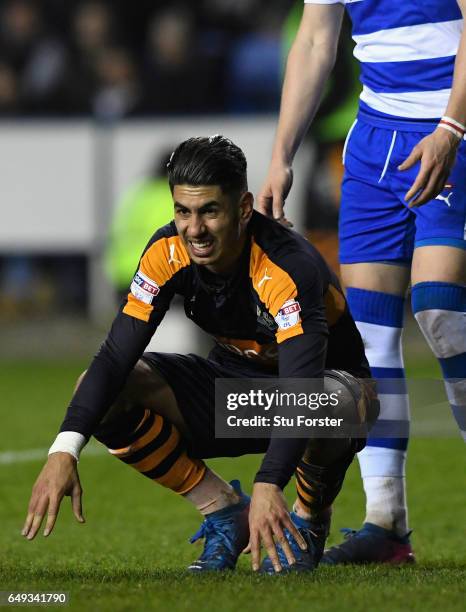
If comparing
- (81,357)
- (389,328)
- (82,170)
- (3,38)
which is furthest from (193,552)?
(3,38)

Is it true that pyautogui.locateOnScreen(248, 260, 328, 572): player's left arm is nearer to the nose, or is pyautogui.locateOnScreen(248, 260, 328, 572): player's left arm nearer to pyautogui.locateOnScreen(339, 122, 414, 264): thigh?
the nose

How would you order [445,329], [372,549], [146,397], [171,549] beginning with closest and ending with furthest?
1. [146,397]
2. [445,329]
3. [372,549]
4. [171,549]

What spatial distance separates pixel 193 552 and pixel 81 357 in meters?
7.25

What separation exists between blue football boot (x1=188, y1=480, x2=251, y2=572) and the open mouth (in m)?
0.82

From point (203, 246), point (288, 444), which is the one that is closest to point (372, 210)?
point (203, 246)

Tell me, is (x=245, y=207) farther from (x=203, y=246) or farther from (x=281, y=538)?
(x=281, y=538)

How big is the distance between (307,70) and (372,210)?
50 centimetres

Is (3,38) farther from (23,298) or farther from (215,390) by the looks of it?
(215,390)

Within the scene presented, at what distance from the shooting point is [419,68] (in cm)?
458

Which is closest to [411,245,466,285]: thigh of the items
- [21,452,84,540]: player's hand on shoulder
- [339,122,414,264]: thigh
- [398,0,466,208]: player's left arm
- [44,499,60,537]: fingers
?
[339,122,414,264]: thigh

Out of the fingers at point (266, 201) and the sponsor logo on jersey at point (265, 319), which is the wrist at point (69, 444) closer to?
the sponsor logo on jersey at point (265, 319)

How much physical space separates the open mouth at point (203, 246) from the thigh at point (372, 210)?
0.79 m

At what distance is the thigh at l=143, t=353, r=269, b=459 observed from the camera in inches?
173

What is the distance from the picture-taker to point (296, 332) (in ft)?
12.9
